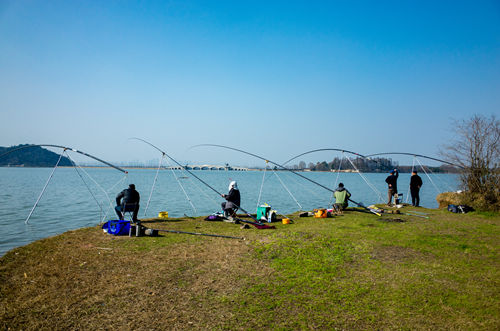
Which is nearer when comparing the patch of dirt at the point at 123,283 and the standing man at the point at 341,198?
the patch of dirt at the point at 123,283

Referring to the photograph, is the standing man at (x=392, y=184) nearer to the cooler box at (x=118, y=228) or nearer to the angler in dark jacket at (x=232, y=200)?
the angler in dark jacket at (x=232, y=200)

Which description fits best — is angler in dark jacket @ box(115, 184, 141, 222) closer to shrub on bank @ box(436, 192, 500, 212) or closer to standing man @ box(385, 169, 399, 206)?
standing man @ box(385, 169, 399, 206)

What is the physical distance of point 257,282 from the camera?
6004 mm

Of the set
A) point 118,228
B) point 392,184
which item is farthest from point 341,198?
point 118,228

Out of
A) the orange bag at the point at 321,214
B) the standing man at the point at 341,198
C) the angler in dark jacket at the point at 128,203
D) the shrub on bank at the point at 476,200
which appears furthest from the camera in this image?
the standing man at the point at 341,198

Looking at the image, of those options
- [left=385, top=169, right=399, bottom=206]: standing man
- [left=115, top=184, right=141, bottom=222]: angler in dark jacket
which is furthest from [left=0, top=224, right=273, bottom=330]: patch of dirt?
[left=385, top=169, right=399, bottom=206]: standing man

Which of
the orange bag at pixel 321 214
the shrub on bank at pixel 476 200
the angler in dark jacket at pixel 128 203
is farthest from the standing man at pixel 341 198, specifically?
the angler in dark jacket at pixel 128 203

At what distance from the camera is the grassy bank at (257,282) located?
4.57 m

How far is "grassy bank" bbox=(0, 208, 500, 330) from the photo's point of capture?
4566 mm

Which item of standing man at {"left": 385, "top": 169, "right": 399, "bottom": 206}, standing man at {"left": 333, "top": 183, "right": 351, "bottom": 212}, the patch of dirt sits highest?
standing man at {"left": 385, "top": 169, "right": 399, "bottom": 206}

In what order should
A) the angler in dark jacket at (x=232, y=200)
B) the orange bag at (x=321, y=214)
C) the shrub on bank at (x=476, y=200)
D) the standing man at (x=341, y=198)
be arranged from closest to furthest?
the angler in dark jacket at (x=232, y=200) < the orange bag at (x=321, y=214) < the shrub on bank at (x=476, y=200) < the standing man at (x=341, y=198)

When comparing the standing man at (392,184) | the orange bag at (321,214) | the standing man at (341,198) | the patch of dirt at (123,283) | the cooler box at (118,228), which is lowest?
the patch of dirt at (123,283)

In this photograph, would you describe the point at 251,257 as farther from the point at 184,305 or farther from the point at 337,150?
the point at 337,150

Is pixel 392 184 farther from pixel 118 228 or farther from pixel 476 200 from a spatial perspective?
pixel 118 228
